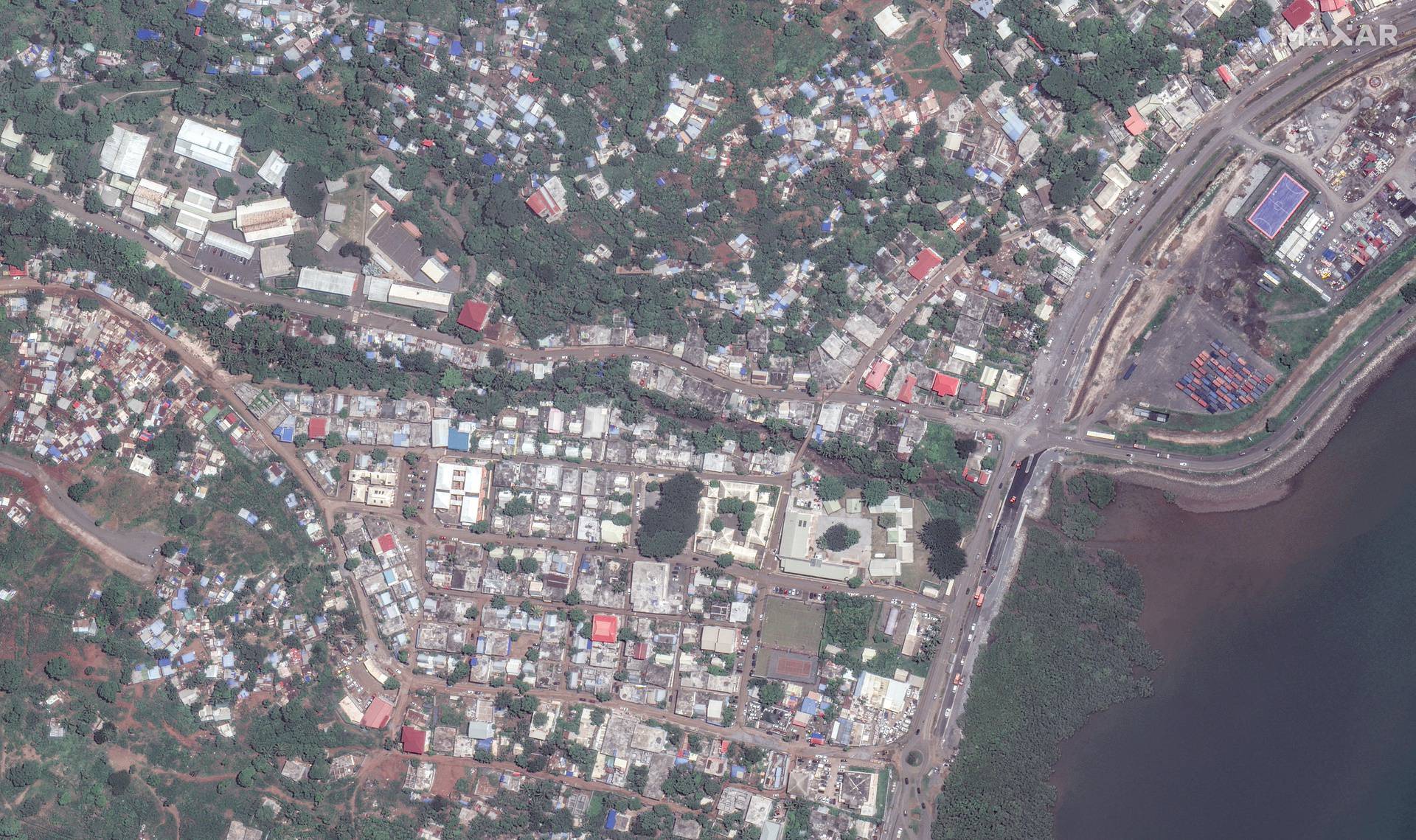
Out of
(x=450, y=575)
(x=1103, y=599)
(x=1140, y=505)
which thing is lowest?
(x=450, y=575)

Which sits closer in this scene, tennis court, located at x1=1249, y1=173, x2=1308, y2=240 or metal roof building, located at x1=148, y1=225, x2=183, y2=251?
tennis court, located at x1=1249, y1=173, x2=1308, y2=240

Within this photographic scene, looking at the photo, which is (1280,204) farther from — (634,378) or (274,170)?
(274,170)

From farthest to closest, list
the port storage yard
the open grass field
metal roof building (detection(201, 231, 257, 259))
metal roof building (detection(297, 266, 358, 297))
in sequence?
1. metal roof building (detection(201, 231, 257, 259))
2. metal roof building (detection(297, 266, 358, 297))
3. the open grass field
4. the port storage yard

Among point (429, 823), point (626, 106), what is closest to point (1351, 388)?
point (626, 106)

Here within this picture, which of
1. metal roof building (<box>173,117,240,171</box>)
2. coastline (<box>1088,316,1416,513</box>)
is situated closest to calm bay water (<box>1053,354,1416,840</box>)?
coastline (<box>1088,316,1416,513</box>)

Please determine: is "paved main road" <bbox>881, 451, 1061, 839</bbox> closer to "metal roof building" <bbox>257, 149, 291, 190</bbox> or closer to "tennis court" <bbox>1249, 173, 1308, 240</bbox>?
"tennis court" <bbox>1249, 173, 1308, 240</bbox>

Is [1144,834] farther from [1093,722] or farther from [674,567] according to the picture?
[674,567]
